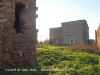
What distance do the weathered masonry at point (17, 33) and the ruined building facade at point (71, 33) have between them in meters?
26.7

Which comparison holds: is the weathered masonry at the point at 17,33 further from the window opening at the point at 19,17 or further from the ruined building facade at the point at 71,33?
the ruined building facade at the point at 71,33

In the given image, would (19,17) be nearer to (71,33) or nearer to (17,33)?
(17,33)

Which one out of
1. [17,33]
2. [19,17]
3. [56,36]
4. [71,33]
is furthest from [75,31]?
[17,33]

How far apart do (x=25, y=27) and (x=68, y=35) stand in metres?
29.0

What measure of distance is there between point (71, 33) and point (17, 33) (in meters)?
28.9

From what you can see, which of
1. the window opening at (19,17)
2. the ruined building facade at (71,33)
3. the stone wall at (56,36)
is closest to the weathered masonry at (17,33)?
the window opening at (19,17)

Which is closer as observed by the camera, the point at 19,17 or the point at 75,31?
the point at 19,17

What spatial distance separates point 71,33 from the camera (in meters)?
34.8

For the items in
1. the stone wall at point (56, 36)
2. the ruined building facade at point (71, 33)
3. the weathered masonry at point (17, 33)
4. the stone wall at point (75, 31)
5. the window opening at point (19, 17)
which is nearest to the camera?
the weathered masonry at point (17, 33)

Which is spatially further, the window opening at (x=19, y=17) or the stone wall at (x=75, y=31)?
the stone wall at (x=75, y=31)

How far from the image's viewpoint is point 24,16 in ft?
22.6

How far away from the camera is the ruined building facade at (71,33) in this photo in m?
33.3

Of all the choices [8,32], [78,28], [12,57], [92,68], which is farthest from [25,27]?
[78,28]

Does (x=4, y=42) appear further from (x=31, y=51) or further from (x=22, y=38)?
(x=31, y=51)
